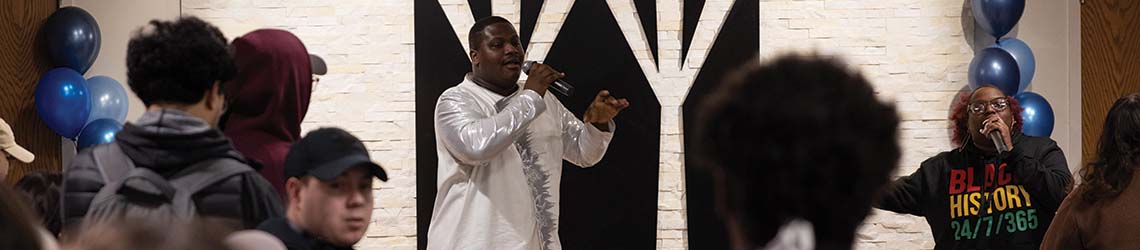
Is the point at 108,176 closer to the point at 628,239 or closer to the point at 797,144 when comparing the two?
the point at 797,144

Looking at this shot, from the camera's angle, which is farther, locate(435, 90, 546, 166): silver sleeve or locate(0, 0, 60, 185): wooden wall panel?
locate(0, 0, 60, 185): wooden wall panel

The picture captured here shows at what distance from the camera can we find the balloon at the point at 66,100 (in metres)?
5.35

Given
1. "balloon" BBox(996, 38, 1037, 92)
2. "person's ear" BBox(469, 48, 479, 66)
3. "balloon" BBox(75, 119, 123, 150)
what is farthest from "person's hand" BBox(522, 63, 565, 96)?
"balloon" BBox(996, 38, 1037, 92)

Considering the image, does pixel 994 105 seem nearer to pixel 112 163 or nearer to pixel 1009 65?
pixel 1009 65

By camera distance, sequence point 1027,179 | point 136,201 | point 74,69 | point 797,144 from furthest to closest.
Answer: point 74,69, point 1027,179, point 136,201, point 797,144

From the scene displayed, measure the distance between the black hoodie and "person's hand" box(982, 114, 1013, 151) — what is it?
0.06 meters

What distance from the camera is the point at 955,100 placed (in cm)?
572

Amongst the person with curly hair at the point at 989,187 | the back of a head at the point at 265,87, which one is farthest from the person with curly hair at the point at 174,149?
the person with curly hair at the point at 989,187

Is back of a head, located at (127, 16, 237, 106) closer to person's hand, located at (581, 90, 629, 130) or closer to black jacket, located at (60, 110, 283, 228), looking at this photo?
black jacket, located at (60, 110, 283, 228)

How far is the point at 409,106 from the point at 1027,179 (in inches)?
104

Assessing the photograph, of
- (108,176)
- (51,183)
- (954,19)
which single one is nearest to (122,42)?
(51,183)

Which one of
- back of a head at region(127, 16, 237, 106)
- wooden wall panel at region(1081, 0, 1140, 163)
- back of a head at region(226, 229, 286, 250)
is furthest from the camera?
wooden wall panel at region(1081, 0, 1140, 163)

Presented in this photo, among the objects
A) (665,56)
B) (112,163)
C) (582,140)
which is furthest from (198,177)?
(665,56)

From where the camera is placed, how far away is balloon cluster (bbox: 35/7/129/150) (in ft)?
17.5
